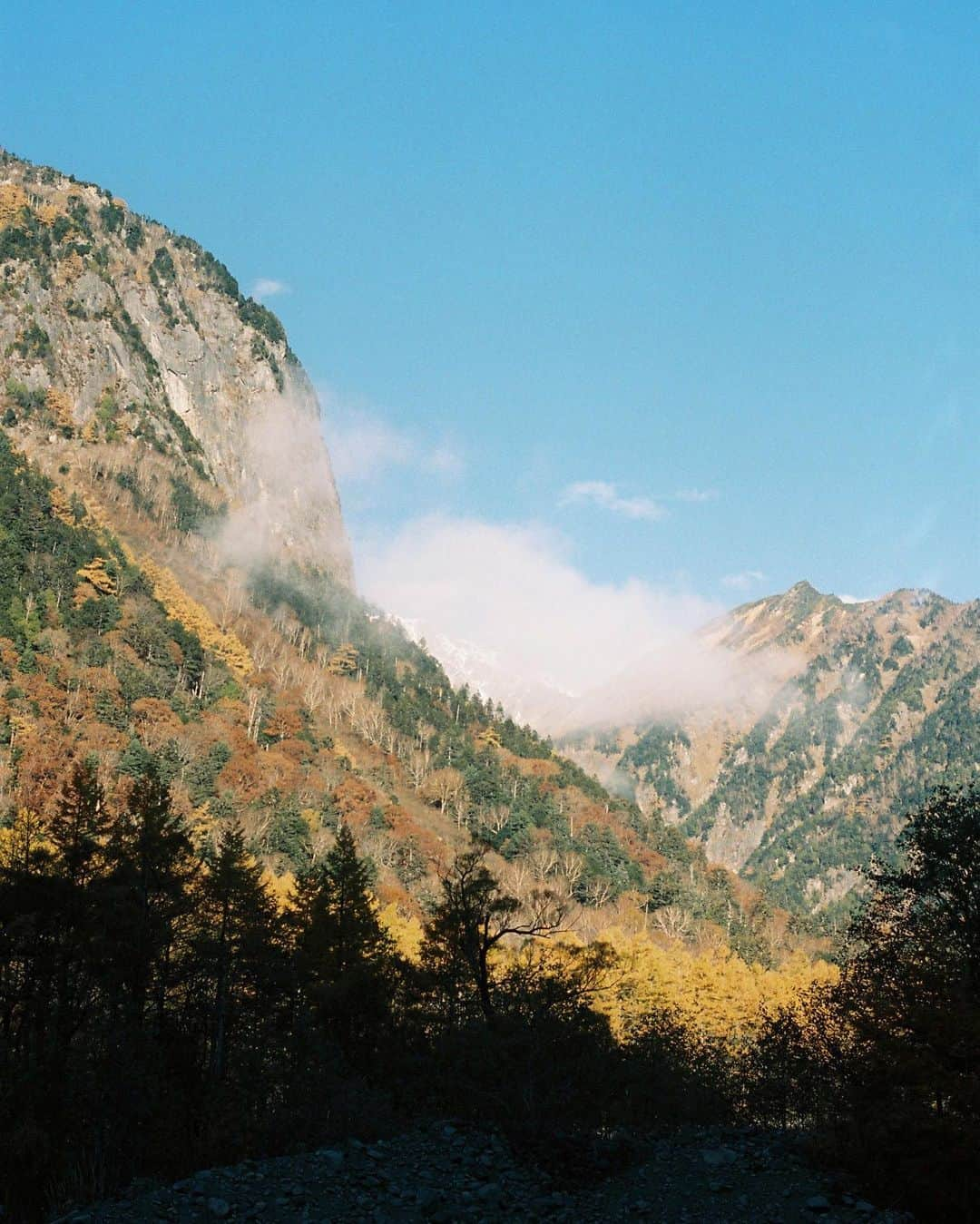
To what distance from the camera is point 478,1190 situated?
1695cm

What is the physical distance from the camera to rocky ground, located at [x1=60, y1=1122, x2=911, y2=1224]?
1458 centimetres

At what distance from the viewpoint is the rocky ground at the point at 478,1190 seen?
14.6m

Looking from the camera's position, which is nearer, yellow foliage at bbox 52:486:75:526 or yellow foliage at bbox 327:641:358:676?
yellow foliage at bbox 52:486:75:526

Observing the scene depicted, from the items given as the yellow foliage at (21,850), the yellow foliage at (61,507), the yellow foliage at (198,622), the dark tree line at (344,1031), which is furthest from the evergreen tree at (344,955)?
the yellow foliage at (61,507)

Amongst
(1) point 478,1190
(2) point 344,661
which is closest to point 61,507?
(2) point 344,661

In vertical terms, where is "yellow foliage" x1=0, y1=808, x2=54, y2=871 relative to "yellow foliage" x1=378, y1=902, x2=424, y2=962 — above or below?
above

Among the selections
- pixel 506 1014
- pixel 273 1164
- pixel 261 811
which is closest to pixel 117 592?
pixel 261 811

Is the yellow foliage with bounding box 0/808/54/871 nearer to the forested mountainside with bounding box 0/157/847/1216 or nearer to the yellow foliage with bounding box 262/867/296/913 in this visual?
the forested mountainside with bounding box 0/157/847/1216

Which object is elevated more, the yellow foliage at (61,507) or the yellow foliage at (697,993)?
the yellow foliage at (61,507)

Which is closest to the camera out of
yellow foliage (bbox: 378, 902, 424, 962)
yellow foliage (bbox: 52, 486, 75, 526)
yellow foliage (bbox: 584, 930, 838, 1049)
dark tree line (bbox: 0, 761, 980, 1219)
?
dark tree line (bbox: 0, 761, 980, 1219)

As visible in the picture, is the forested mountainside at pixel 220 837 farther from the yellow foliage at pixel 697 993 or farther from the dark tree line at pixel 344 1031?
the yellow foliage at pixel 697 993

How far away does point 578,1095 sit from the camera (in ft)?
77.0

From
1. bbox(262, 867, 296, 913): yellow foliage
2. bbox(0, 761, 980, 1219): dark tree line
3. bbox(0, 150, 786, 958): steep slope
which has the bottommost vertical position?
bbox(0, 761, 980, 1219): dark tree line

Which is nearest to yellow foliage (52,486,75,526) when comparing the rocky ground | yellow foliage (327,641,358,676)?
yellow foliage (327,641,358,676)
